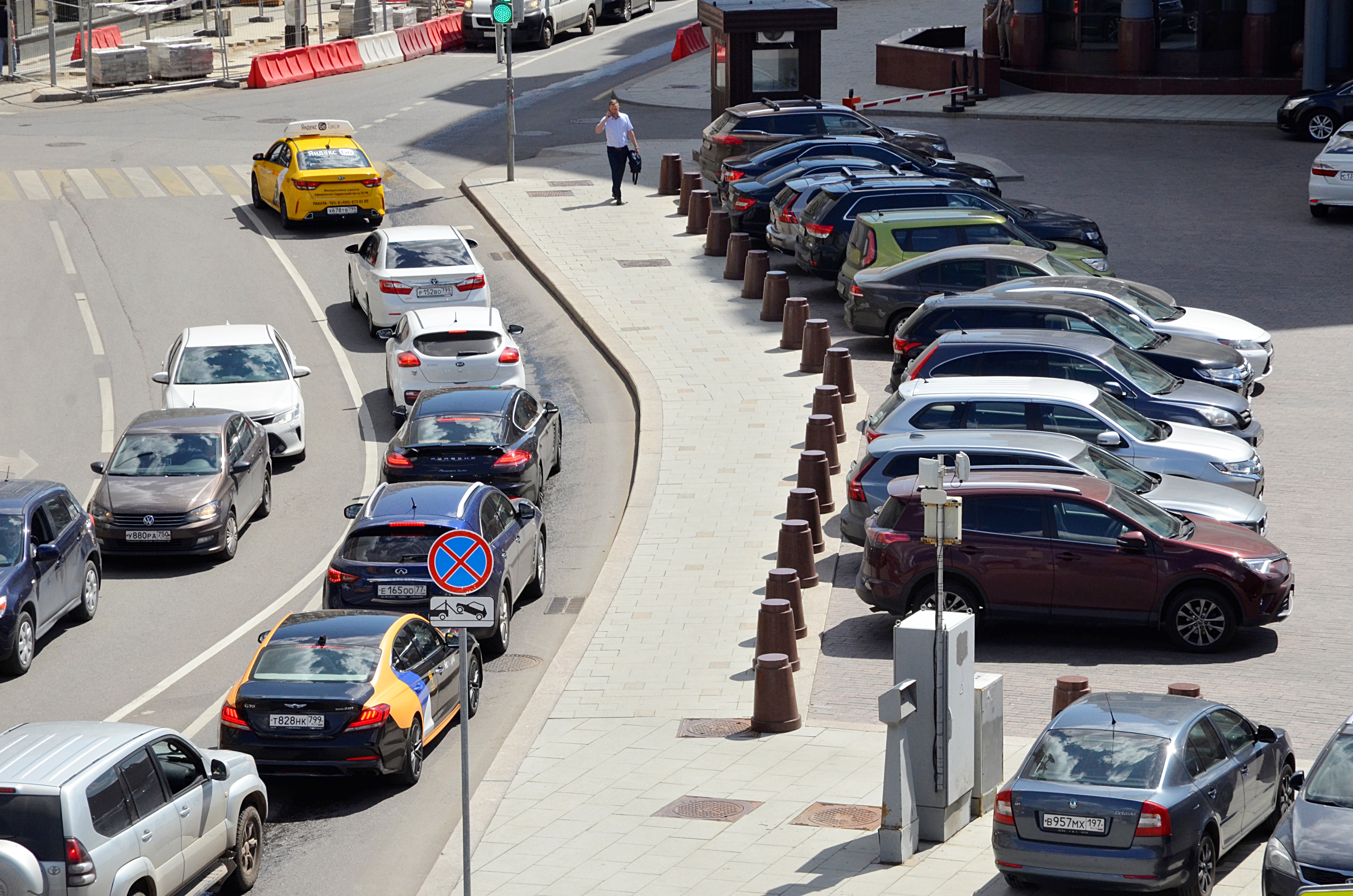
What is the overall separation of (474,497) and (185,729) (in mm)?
3673

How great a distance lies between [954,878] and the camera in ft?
40.4

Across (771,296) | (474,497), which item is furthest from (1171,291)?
(474,497)

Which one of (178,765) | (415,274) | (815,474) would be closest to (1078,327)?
(815,474)

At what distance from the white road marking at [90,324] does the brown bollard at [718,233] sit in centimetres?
1058

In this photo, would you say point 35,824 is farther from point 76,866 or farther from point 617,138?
point 617,138

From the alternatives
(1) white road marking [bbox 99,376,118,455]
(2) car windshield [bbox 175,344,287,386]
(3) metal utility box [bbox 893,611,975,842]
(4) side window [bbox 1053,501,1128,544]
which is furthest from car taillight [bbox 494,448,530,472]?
(3) metal utility box [bbox 893,611,975,842]

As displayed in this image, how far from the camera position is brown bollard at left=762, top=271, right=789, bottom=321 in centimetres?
2864

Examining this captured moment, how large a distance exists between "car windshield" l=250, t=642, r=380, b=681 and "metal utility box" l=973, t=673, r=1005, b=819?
474 centimetres

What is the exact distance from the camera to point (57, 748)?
11352 millimetres

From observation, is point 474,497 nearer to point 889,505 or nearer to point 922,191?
Result: point 889,505

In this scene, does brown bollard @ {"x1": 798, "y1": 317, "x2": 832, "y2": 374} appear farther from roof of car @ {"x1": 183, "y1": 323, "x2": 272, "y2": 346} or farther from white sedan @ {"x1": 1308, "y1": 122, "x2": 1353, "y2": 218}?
white sedan @ {"x1": 1308, "y1": 122, "x2": 1353, "y2": 218}

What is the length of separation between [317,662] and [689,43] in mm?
43170

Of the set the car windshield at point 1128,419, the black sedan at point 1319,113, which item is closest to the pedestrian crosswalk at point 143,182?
the black sedan at point 1319,113

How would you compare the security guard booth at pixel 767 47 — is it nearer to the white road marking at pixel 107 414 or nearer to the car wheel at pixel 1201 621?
the white road marking at pixel 107 414
